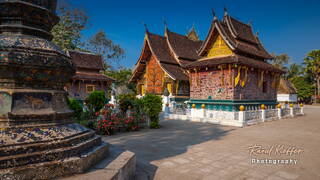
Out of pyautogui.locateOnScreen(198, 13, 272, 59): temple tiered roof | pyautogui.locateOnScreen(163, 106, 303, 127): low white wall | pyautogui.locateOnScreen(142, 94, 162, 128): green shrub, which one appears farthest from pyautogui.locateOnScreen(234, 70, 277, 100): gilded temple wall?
pyautogui.locateOnScreen(142, 94, 162, 128): green shrub

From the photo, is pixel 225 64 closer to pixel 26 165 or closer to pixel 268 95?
pixel 268 95

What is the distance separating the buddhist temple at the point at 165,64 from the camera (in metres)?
18.9

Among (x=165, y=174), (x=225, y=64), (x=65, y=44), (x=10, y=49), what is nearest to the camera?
(x=10, y=49)

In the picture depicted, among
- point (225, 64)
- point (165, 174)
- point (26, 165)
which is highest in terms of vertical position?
point (225, 64)

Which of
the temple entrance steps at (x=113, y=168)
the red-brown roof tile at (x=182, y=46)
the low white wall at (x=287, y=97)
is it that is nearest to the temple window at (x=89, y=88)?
the red-brown roof tile at (x=182, y=46)

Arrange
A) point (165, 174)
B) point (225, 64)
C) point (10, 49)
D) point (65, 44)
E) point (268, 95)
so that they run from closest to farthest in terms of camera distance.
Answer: point (10, 49), point (165, 174), point (225, 64), point (268, 95), point (65, 44)

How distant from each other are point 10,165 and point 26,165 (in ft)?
0.43

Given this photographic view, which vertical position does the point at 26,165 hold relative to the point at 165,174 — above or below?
above

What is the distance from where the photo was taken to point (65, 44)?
28.7 m

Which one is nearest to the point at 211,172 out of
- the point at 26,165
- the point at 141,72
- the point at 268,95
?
the point at 26,165

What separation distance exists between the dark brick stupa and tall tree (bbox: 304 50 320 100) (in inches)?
1961

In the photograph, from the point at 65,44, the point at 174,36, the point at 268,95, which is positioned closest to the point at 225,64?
the point at 268,95

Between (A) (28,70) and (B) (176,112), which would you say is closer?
(A) (28,70)

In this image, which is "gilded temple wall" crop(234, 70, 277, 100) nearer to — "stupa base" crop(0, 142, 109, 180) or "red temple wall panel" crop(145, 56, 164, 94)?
"red temple wall panel" crop(145, 56, 164, 94)
